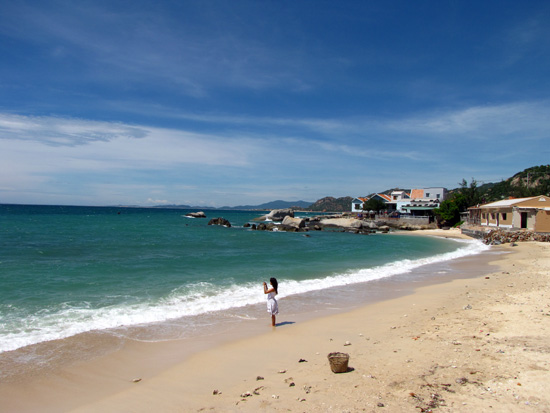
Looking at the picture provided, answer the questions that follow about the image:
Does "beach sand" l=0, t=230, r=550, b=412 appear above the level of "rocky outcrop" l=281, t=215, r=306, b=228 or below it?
below

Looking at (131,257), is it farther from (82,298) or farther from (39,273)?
(82,298)

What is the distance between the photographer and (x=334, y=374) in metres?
6.10

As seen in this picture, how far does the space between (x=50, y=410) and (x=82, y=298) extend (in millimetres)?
7509

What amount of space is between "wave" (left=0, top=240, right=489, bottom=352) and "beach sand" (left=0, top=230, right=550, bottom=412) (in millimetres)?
2126

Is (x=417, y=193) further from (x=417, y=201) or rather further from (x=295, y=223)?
(x=295, y=223)

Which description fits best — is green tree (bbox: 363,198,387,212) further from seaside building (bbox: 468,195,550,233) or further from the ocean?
the ocean

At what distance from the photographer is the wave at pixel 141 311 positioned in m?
8.77

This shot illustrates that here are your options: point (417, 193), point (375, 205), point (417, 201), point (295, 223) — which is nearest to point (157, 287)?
point (295, 223)

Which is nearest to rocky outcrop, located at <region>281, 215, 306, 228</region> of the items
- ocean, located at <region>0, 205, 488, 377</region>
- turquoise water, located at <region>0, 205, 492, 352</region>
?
turquoise water, located at <region>0, 205, 492, 352</region>

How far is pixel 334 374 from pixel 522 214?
42582 mm

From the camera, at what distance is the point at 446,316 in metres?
9.95

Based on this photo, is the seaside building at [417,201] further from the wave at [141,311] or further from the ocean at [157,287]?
the wave at [141,311]

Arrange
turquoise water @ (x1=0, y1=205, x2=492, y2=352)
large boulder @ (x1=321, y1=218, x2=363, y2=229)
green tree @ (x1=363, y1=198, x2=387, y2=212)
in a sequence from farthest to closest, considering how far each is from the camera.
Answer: green tree @ (x1=363, y1=198, x2=387, y2=212) < large boulder @ (x1=321, y1=218, x2=363, y2=229) < turquoise water @ (x1=0, y1=205, x2=492, y2=352)

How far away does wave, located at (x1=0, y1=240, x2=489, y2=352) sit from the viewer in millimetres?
8766
